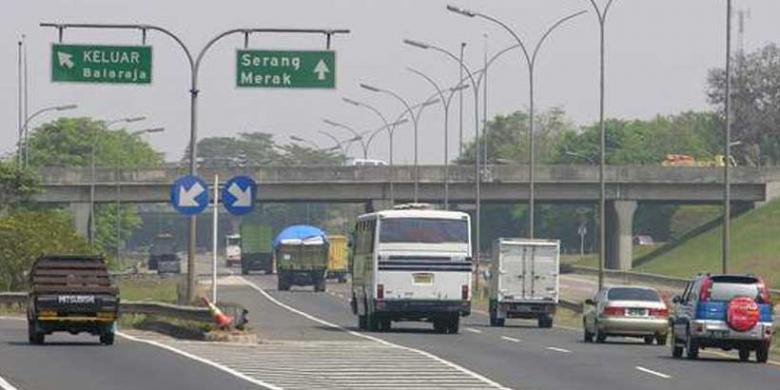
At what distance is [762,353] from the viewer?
39.9m

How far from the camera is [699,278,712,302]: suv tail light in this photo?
39606 millimetres

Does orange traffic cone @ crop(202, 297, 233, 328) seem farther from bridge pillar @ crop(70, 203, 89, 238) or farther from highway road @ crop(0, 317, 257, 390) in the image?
bridge pillar @ crop(70, 203, 89, 238)

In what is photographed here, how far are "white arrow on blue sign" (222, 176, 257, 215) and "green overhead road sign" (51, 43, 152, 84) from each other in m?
8.74

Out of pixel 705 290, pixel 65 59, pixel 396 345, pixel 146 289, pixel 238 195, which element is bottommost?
pixel 146 289

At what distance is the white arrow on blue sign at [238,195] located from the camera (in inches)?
1756

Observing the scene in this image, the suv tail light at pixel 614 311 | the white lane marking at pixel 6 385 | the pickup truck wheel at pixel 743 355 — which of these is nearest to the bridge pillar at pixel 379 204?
the suv tail light at pixel 614 311

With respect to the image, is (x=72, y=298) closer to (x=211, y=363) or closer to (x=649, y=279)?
(x=211, y=363)

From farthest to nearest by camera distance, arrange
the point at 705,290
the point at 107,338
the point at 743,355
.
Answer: the point at 107,338 < the point at 743,355 < the point at 705,290

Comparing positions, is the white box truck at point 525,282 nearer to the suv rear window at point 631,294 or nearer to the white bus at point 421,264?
the white bus at point 421,264

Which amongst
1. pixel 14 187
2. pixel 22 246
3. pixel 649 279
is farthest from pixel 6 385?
pixel 649 279

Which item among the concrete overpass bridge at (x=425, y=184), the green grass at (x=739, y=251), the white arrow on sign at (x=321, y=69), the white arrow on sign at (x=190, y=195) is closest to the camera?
the white arrow on sign at (x=190, y=195)

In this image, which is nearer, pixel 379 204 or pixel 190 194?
pixel 190 194

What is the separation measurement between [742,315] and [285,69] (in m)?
17.7

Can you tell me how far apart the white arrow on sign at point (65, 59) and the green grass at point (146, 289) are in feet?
84.9
